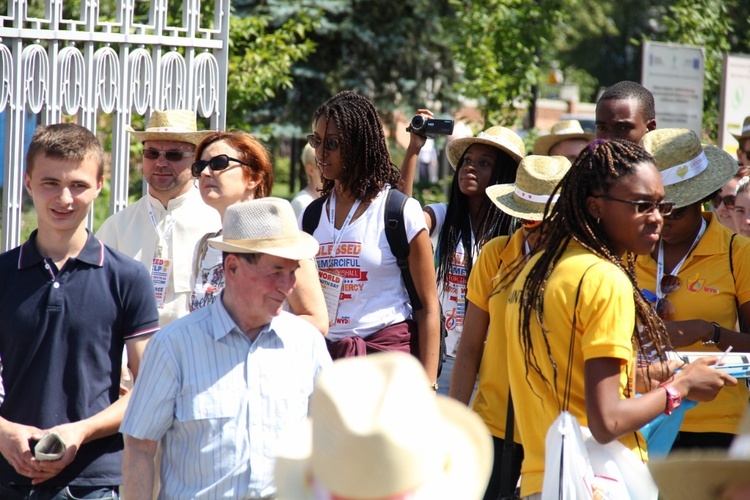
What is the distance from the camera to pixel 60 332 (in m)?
3.47

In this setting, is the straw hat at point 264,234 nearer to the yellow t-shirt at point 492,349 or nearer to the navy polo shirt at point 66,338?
the navy polo shirt at point 66,338

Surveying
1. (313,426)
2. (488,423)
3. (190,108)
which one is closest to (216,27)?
(190,108)

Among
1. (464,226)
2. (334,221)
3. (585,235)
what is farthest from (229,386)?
(464,226)

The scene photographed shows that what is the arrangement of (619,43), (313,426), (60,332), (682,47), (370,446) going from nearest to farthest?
(370,446), (313,426), (60,332), (682,47), (619,43)

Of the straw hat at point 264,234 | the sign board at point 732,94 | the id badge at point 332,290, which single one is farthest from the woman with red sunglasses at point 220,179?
the sign board at point 732,94

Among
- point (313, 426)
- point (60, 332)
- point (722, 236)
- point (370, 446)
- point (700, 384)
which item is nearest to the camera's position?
point (370, 446)

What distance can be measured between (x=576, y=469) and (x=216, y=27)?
5.38 metres

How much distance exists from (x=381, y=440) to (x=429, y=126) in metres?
4.05

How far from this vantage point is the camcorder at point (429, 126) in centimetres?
565

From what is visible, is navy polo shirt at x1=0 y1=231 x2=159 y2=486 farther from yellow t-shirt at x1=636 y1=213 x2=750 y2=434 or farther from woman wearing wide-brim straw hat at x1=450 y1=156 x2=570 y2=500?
yellow t-shirt at x1=636 y1=213 x2=750 y2=434

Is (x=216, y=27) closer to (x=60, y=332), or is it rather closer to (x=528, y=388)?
(x=60, y=332)

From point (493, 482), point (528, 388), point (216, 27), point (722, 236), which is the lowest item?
point (493, 482)

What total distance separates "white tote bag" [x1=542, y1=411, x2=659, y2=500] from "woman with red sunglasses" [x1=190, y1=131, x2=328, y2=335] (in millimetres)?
1967

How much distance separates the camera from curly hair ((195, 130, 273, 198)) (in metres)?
4.90
